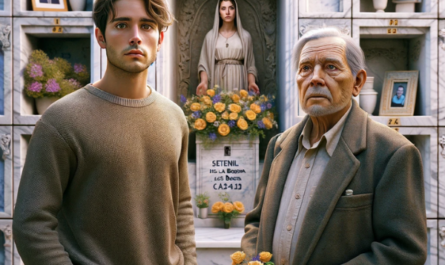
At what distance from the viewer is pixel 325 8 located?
3.73 meters

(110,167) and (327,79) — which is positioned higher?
(327,79)

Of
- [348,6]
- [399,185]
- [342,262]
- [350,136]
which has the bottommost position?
[342,262]

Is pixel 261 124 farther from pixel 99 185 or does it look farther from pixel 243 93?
pixel 99 185

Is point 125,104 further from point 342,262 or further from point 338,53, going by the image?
point 342,262

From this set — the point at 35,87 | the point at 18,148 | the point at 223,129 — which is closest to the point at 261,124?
the point at 223,129

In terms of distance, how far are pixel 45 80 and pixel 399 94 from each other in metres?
2.76

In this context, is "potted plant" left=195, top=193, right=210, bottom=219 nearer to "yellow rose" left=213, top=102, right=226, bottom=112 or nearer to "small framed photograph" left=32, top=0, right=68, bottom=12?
"yellow rose" left=213, top=102, right=226, bottom=112

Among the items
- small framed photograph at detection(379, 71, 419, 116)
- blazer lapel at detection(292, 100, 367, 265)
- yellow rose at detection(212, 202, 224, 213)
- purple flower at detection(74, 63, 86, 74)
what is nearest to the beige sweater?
blazer lapel at detection(292, 100, 367, 265)

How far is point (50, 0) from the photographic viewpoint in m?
3.75

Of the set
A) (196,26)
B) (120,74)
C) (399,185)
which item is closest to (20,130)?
(196,26)

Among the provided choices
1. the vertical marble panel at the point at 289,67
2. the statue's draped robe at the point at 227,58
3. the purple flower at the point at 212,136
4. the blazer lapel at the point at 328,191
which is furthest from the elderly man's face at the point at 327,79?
the statue's draped robe at the point at 227,58

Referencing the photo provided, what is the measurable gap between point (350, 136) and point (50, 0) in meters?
3.06

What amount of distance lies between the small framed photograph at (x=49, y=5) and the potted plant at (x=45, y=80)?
339mm

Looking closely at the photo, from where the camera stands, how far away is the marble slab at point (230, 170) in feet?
12.4
